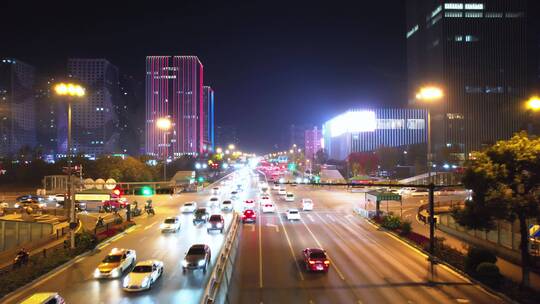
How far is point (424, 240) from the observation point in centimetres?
3600

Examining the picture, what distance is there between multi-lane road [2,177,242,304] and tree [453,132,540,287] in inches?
651

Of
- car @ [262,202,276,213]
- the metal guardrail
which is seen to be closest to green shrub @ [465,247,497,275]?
the metal guardrail

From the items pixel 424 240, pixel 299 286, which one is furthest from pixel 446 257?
pixel 299 286

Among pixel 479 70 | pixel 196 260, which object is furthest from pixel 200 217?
pixel 479 70

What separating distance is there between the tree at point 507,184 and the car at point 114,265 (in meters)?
21.3

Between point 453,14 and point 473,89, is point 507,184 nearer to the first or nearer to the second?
→ point 473,89

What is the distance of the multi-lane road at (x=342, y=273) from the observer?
22.2 m

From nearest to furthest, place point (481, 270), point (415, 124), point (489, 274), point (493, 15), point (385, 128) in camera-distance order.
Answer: point (489, 274) < point (481, 270) < point (493, 15) < point (415, 124) < point (385, 128)

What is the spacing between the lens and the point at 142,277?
23219 mm

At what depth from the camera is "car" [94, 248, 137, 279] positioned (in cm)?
2542

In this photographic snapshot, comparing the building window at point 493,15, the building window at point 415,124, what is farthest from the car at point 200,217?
the building window at point 415,124

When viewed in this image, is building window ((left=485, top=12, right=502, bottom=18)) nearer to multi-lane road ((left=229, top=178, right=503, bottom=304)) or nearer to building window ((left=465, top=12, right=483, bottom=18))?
building window ((left=465, top=12, right=483, bottom=18))

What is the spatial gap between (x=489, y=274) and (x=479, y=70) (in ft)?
416

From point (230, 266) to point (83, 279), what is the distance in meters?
8.95
